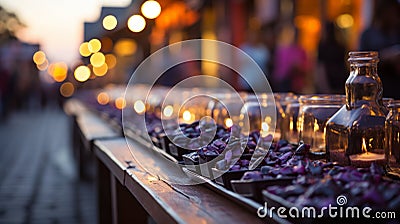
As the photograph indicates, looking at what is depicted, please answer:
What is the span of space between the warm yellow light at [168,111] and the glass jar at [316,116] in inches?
57.2

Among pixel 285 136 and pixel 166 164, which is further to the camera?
pixel 285 136

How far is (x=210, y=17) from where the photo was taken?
16.8 m

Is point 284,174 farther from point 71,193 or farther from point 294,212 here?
point 71,193

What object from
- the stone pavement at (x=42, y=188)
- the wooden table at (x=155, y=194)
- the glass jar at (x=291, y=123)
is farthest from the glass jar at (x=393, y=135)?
the stone pavement at (x=42, y=188)

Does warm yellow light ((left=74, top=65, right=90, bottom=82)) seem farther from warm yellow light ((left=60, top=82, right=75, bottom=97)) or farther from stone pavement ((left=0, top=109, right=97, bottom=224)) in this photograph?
warm yellow light ((left=60, top=82, right=75, bottom=97))

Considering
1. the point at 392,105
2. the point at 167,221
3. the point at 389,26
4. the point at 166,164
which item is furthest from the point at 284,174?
the point at 389,26

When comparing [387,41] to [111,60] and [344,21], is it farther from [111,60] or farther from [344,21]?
[111,60]

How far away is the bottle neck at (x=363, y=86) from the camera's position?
172 cm

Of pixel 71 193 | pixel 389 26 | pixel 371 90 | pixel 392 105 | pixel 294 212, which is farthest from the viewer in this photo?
pixel 71 193

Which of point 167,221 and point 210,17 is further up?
point 210,17

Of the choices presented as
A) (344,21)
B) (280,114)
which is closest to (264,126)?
(280,114)

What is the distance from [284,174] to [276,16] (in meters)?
10.3

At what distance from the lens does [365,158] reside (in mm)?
1653

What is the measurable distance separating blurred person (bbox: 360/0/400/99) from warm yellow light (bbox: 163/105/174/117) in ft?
6.43
